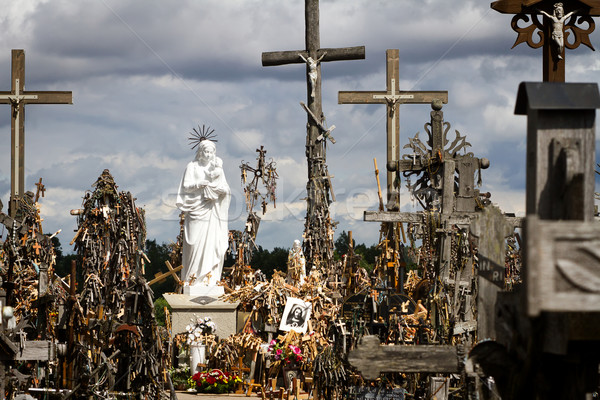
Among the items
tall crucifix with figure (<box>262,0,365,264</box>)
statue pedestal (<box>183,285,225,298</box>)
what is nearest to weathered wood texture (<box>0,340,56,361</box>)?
tall crucifix with figure (<box>262,0,365,264</box>)

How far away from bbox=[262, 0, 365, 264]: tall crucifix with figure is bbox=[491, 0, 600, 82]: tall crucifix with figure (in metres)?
5.99

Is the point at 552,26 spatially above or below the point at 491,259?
above

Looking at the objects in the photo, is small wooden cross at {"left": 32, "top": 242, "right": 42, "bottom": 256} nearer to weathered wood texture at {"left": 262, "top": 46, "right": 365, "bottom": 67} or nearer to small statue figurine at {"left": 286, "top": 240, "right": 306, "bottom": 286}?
small statue figurine at {"left": 286, "top": 240, "right": 306, "bottom": 286}

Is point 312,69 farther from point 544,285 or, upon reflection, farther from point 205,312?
point 544,285

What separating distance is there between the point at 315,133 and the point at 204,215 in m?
2.70

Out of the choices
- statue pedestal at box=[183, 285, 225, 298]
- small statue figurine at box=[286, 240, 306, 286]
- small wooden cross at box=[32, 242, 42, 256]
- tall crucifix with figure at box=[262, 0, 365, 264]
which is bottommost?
statue pedestal at box=[183, 285, 225, 298]

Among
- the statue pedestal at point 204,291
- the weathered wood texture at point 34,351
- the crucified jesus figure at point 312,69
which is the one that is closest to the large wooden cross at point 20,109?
the statue pedestal at point 204,291

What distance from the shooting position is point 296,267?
15.5 m

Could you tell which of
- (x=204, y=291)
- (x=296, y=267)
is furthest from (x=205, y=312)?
(x=296, y=267)

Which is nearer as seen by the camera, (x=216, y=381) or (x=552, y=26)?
(x=552, y=26)

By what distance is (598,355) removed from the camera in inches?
145

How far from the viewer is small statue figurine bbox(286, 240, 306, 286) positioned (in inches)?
609

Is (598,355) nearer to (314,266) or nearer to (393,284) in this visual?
(393,284)

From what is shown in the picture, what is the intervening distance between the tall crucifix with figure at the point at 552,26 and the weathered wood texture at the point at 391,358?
6360mm
